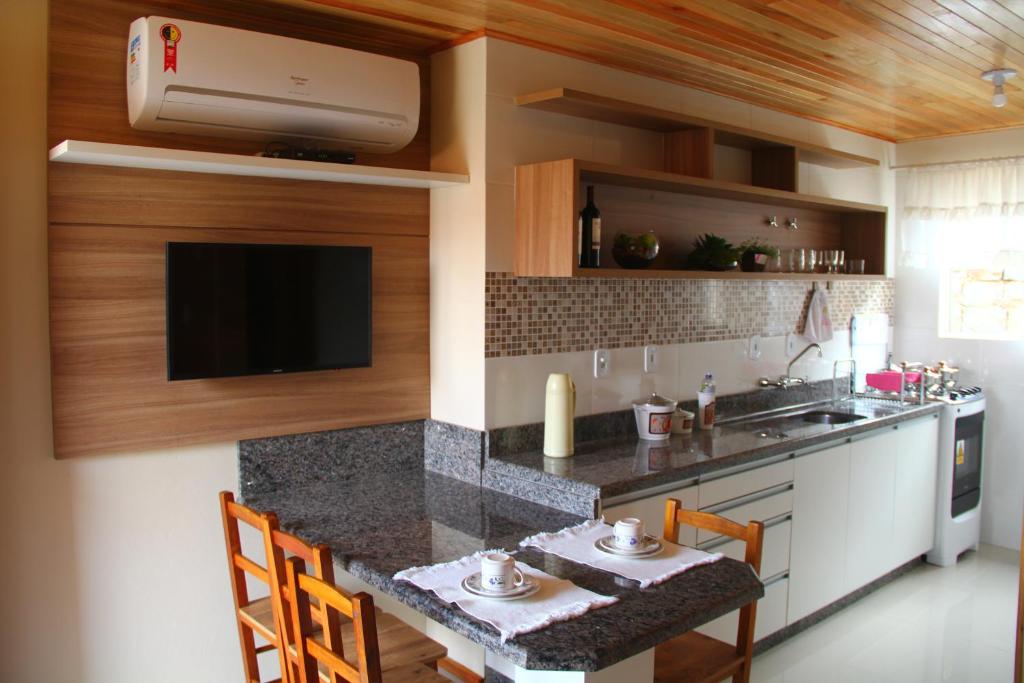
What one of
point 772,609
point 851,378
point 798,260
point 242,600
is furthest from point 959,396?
point 242,600

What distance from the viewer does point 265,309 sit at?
269 centimetres

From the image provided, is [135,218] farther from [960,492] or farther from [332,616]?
[960,492]

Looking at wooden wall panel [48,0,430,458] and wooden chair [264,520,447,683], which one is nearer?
wooden chair [264,520,447,683]

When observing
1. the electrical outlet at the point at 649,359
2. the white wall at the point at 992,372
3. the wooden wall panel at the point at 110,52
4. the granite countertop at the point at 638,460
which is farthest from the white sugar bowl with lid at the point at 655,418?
the white wall at the point at 992,372

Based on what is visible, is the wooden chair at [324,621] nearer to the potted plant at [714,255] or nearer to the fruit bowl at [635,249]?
the fruit bowl at [635,249]

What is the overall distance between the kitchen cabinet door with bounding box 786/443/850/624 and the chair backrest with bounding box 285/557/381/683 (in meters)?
2.17

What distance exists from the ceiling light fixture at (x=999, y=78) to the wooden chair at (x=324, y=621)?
120 inches

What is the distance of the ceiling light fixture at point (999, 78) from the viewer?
133 inches

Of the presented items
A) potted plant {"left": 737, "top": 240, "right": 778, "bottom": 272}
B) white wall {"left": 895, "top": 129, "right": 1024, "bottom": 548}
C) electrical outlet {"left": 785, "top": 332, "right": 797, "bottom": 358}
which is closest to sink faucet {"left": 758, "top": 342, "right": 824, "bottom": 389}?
electrical outlet {"left": 785, "top": 332, "right": 797, "bottom": 358}

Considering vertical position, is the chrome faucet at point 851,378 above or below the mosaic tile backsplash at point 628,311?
below

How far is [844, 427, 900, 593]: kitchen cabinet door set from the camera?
12.7ft

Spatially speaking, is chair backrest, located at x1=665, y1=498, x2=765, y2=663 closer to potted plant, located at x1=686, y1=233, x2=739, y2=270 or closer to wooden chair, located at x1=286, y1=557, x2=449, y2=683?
wooden chair, located at x1=286, y1=557, x2=449, y2=683

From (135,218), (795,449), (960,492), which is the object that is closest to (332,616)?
(135,218)

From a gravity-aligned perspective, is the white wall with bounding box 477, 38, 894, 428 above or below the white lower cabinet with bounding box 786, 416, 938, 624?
above
